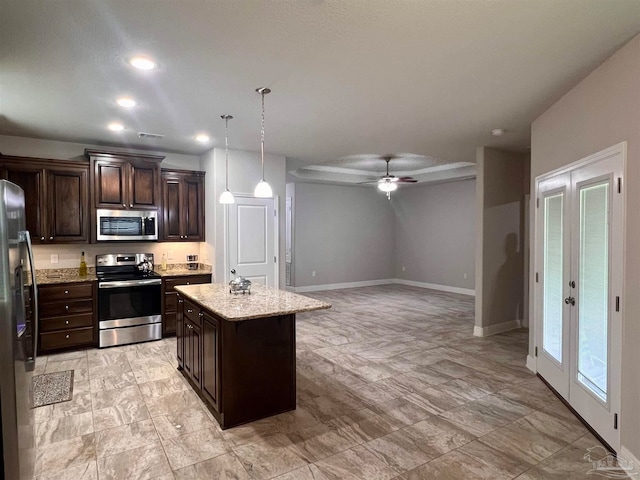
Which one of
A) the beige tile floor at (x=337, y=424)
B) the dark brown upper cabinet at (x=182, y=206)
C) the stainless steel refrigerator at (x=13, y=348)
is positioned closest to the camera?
the stainless steel refrigerator at (x=13, y=348)

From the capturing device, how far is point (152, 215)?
529 cm

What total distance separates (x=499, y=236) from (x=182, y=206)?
15.3 ft

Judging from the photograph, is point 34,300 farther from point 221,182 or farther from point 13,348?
point 221,182

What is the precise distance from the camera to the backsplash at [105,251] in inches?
193

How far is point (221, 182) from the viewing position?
541cm

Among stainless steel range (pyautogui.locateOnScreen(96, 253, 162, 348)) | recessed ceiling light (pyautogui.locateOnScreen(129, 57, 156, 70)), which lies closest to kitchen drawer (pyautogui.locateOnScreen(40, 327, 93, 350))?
stainless steel range (pyautogui.locateOnScreen(96, 253, 162, 348))

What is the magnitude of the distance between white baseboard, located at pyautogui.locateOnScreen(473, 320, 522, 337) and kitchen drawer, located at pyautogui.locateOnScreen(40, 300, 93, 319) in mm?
5140

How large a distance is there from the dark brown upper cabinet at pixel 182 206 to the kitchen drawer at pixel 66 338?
1.54 metres

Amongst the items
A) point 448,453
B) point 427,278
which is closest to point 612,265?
point 448,453

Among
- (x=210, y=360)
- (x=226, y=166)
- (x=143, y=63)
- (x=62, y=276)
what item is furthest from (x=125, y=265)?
(x=143, y=63)

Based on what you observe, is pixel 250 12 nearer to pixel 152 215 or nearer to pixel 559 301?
pixel 559 301

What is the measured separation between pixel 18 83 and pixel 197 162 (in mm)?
2971

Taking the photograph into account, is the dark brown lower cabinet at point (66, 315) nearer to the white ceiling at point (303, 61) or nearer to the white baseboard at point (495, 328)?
the white ceiling at point (303, 61)

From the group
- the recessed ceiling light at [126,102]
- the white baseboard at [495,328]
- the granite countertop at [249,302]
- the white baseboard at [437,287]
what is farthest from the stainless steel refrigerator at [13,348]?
the white baseboard at [437,287]
